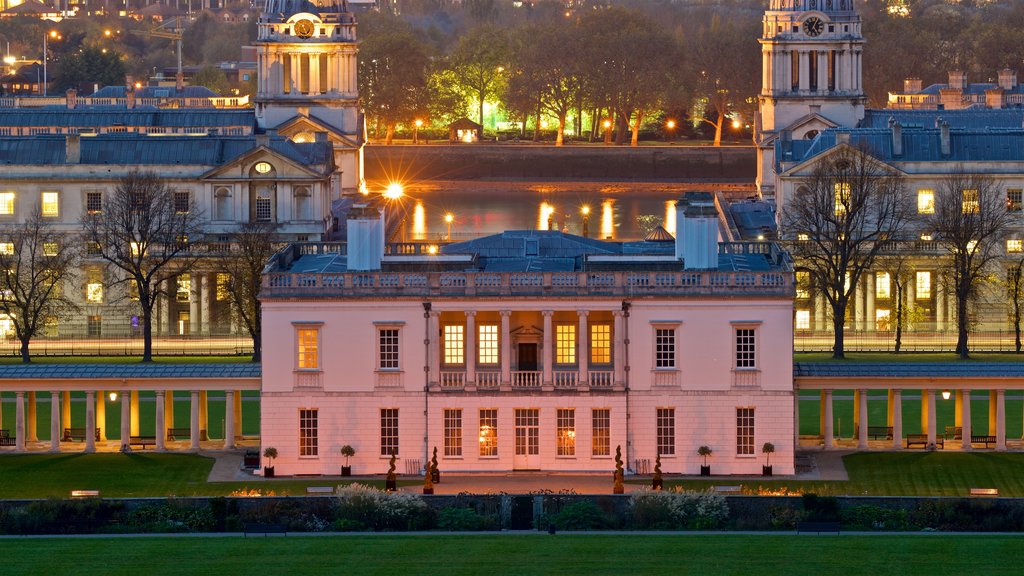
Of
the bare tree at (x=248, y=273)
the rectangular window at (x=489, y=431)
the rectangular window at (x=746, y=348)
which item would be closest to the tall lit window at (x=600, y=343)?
the rectangular window at (x=489, y=431)

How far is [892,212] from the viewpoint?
454 ft

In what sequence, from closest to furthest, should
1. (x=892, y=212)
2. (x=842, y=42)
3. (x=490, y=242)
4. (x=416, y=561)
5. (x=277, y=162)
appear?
1. (x=416, y=561)
2. (x=490, y=242)
3. (x=892, y=212)
4. (x=277, y=162)
5. (x=842, y=42)

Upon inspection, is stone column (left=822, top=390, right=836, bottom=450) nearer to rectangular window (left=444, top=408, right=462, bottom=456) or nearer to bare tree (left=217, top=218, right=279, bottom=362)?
rectangular window (left=444, top=408, right=462, bottom=456)

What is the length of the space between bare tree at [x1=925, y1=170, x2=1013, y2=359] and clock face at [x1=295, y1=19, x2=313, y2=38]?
44415 millimetres

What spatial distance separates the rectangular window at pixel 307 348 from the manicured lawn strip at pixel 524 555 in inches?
598

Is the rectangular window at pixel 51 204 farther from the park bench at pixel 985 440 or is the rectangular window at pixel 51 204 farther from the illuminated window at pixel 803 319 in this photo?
the park bench at pixel 985 440

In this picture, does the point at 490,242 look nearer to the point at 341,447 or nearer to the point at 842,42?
the point at 341,447

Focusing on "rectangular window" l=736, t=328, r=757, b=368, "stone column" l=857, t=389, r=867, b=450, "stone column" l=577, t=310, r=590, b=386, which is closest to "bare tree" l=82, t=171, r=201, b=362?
"stone column" l=577, t=310, r=590, b=386

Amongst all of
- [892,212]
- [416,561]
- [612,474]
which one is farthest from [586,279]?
[892,212]

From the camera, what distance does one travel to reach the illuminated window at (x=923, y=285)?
142 metres

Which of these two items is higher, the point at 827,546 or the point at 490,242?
the point at 490,242

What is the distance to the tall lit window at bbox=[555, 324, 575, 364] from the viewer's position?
9856 cm

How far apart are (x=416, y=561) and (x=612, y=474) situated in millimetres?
18531

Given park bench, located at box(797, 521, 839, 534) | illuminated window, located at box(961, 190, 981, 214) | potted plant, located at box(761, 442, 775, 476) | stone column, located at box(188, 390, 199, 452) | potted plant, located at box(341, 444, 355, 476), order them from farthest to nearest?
illuminated window, located at box(961, 190, 981, 214) → stone column, located at box(188, 390, 199, 452) → potted plant, located at box(761, 442, 775, 476) → potted plant, located at box(341, 444, 355, 476) → park bench, located at box(797, 521, 839, 534)
